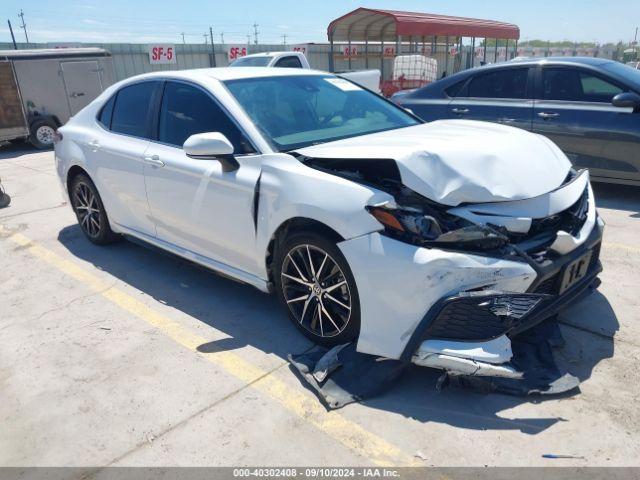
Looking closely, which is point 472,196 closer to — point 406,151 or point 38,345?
point 406,151

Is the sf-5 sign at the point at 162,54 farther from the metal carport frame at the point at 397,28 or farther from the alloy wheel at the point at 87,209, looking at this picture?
the alloy wheel at the point at 87,209

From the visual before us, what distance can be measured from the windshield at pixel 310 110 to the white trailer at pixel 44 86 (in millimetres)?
10061

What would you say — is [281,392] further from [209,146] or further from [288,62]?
[288,62]

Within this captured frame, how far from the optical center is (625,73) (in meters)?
5.72

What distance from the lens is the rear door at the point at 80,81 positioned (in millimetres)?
12238

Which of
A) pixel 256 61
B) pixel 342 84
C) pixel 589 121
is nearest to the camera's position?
pixel 342 84

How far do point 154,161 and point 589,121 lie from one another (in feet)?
15.2

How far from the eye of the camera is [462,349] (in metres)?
2.51

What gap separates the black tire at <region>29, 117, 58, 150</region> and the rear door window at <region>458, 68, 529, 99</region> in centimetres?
979

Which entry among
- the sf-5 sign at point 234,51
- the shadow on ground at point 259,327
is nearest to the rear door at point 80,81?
the shadow on ground at point 259,327

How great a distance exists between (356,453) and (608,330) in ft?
6.22

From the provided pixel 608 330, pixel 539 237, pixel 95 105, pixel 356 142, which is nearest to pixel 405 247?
pixel 539 237

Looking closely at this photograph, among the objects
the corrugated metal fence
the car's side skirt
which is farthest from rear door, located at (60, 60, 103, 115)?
A: the car's side skirt

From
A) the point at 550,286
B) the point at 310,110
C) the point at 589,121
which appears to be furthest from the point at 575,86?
the point at 550,286
